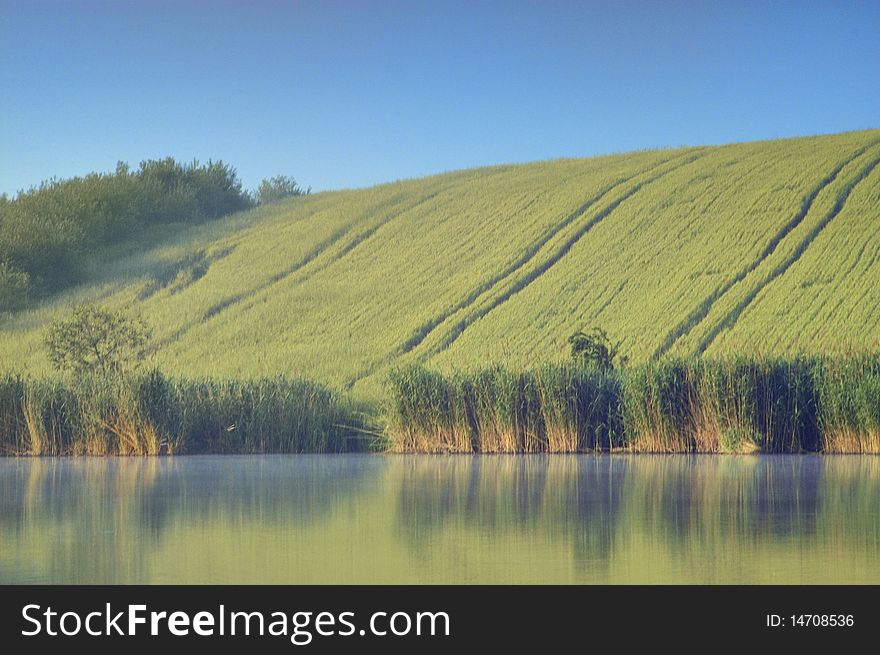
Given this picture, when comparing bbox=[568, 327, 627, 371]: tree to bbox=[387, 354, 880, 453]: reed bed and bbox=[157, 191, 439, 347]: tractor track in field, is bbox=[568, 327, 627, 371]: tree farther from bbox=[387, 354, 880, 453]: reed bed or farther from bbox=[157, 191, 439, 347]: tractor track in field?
bbox=[157, 191, 439, 347]: tractor track in field

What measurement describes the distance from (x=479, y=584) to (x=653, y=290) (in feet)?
103

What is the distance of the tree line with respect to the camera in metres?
53.3

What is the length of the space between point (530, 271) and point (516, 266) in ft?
3.78

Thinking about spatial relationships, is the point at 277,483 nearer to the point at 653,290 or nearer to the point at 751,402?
the point at 751,402

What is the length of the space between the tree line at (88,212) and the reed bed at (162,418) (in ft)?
92.0

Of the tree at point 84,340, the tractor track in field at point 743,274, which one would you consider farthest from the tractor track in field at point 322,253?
the tractor track in field at point 743,274

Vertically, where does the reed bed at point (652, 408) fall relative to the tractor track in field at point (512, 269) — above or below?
below

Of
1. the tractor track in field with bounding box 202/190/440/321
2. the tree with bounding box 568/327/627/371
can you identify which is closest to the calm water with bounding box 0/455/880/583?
the tree with bounding box 568/327/627/371

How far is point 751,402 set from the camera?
2181 cm

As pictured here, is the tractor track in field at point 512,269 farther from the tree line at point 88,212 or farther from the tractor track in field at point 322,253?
the tree line at point 88,212

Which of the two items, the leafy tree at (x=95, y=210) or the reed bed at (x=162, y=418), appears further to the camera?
the leafy tree at (x=95, y=210)

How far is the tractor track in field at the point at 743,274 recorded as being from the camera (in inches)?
1352

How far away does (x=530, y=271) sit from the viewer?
141 feet

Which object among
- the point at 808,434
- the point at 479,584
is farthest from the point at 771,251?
the point at 479,584
